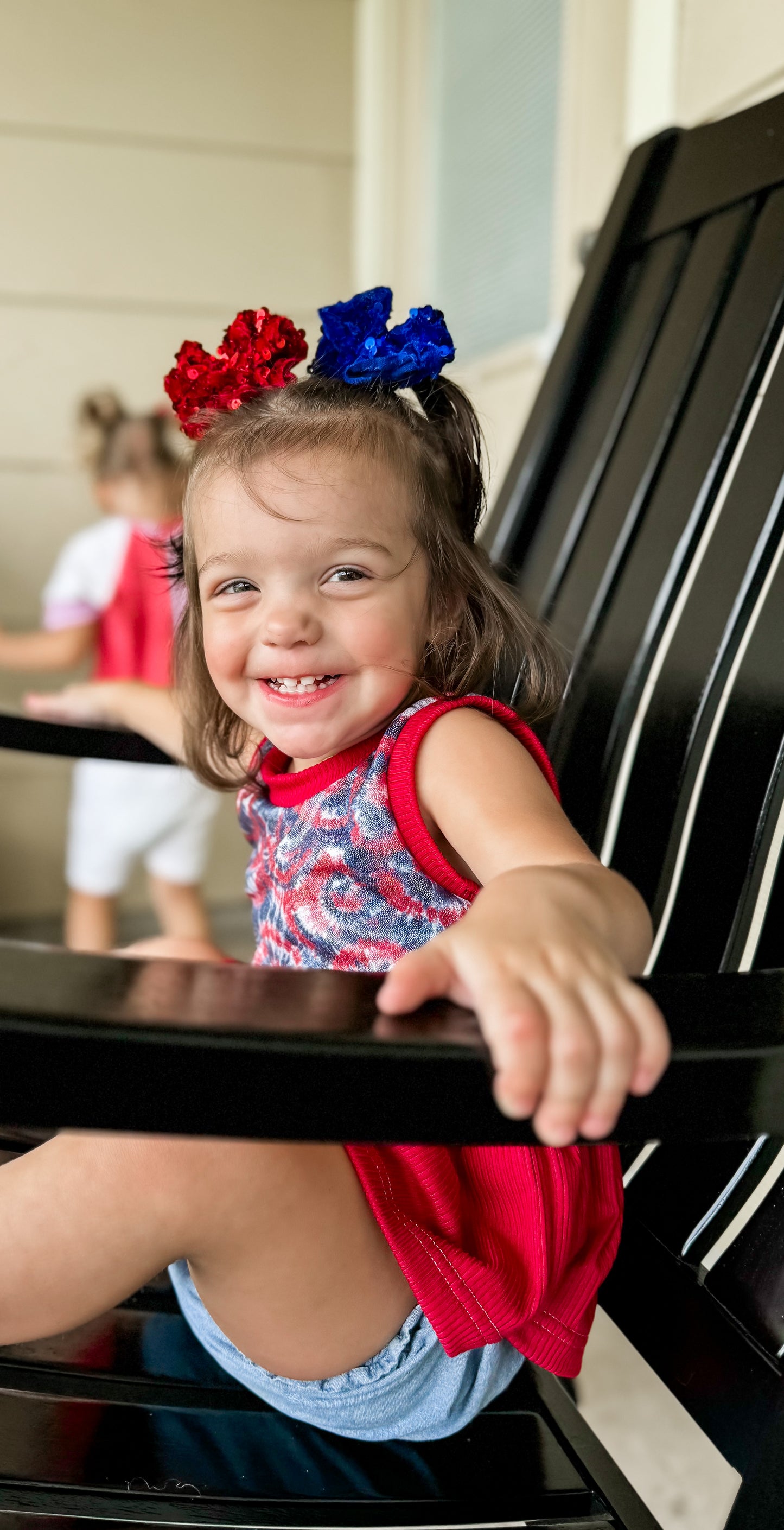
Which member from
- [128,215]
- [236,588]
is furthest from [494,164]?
[236,588]

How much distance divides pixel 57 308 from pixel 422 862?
285 centimetres

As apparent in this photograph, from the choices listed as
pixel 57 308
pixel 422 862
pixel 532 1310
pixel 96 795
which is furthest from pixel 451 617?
pixel 57 308

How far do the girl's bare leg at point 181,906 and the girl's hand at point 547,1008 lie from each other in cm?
236

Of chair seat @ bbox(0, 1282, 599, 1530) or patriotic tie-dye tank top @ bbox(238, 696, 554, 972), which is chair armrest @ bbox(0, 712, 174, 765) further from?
chair seat @ bbox(0, 1282, 599, 1530)

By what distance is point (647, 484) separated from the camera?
0.94m

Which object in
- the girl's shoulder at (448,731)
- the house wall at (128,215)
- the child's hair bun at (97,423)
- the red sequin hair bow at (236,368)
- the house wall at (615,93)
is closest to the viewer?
the girl's shoulder at (448,731)

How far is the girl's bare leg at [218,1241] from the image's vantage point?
1.91 ft

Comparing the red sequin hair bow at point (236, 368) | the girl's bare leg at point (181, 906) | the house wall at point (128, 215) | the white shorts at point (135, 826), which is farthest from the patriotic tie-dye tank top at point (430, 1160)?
the house wall at point (128, 215)

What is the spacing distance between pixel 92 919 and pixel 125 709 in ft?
5.80

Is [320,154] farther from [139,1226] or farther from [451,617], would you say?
[139,1226]

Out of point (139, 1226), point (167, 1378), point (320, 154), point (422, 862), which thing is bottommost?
point (167, 1378)

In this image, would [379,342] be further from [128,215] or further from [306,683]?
[128,215]

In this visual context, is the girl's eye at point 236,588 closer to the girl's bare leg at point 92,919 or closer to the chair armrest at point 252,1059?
the chair armrest at point 252,1059

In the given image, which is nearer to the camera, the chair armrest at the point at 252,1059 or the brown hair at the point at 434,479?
the chair armrest at the point at 252,1059
